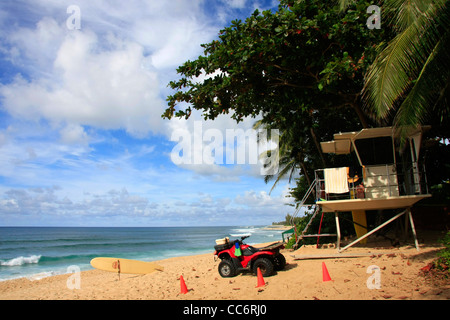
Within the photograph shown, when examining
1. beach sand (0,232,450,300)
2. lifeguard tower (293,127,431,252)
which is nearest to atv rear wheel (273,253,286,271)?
beach sand (0,232,450,300)

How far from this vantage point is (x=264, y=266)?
898cm

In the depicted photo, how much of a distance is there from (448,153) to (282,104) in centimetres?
870

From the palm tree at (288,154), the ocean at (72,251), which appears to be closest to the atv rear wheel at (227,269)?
the ocean at (72,251)

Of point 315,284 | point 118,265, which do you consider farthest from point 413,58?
point 118,265

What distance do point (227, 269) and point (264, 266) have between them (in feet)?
4.28

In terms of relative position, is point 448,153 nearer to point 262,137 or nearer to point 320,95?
point 320,95

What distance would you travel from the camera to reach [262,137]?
84.8 feet

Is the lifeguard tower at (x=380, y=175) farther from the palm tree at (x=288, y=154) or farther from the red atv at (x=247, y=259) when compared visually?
the palm tree at (x=288, y=154)

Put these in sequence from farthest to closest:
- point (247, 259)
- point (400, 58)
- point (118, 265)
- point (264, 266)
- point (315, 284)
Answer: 1. point (118, 265)
2. point (247, 259)
3. point (264, 266)
4. point (315, 284)
5. point (400, 58)

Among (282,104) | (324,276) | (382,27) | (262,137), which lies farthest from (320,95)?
(262,137)

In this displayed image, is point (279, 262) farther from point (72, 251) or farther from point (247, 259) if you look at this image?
point (72, 251)

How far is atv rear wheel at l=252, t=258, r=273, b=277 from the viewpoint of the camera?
8843 millimetres

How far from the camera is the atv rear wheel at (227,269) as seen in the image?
9547mm

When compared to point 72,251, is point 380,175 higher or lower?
higher
